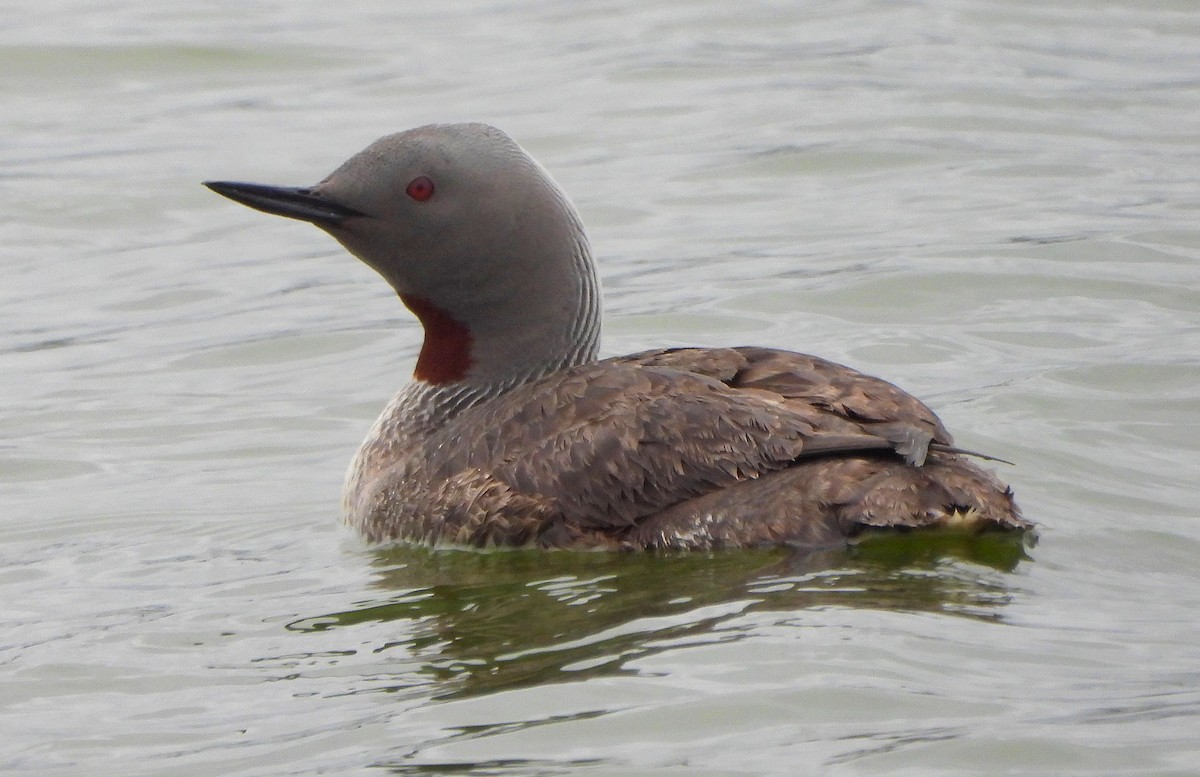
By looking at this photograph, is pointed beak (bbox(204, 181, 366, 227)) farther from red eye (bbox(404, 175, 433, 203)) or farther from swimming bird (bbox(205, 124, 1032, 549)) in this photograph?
red eye (bbox(404, 175, 433, 203))

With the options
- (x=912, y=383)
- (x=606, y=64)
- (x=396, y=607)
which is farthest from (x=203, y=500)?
(x=606, y=64)

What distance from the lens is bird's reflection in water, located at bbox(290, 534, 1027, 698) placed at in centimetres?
502

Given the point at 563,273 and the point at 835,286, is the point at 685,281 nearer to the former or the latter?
the point at 835,286

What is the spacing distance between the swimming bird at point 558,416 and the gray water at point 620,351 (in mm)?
127

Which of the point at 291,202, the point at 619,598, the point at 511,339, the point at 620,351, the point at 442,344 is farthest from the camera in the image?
the point at 620,351

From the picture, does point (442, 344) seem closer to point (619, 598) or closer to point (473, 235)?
point (473, 235)

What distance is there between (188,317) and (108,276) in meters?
0.91

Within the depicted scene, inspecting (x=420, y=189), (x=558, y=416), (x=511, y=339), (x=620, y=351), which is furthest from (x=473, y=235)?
(x=620, y=351)

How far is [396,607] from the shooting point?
5625 mm

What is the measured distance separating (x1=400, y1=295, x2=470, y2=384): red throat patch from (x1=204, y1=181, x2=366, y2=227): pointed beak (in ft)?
1.19

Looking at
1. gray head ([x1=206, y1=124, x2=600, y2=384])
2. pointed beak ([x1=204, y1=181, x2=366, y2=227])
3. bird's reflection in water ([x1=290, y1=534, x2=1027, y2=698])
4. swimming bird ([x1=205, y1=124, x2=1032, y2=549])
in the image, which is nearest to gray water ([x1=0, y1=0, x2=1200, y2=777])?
bird's reflection in water ([x1=290, y1=534, x2=1027, y2=698])

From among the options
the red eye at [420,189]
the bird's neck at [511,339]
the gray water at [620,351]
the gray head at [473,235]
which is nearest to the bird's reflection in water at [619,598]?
the gray water at [620,351]

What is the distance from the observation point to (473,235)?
6.26 metres

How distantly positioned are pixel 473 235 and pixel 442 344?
17.9 inches
